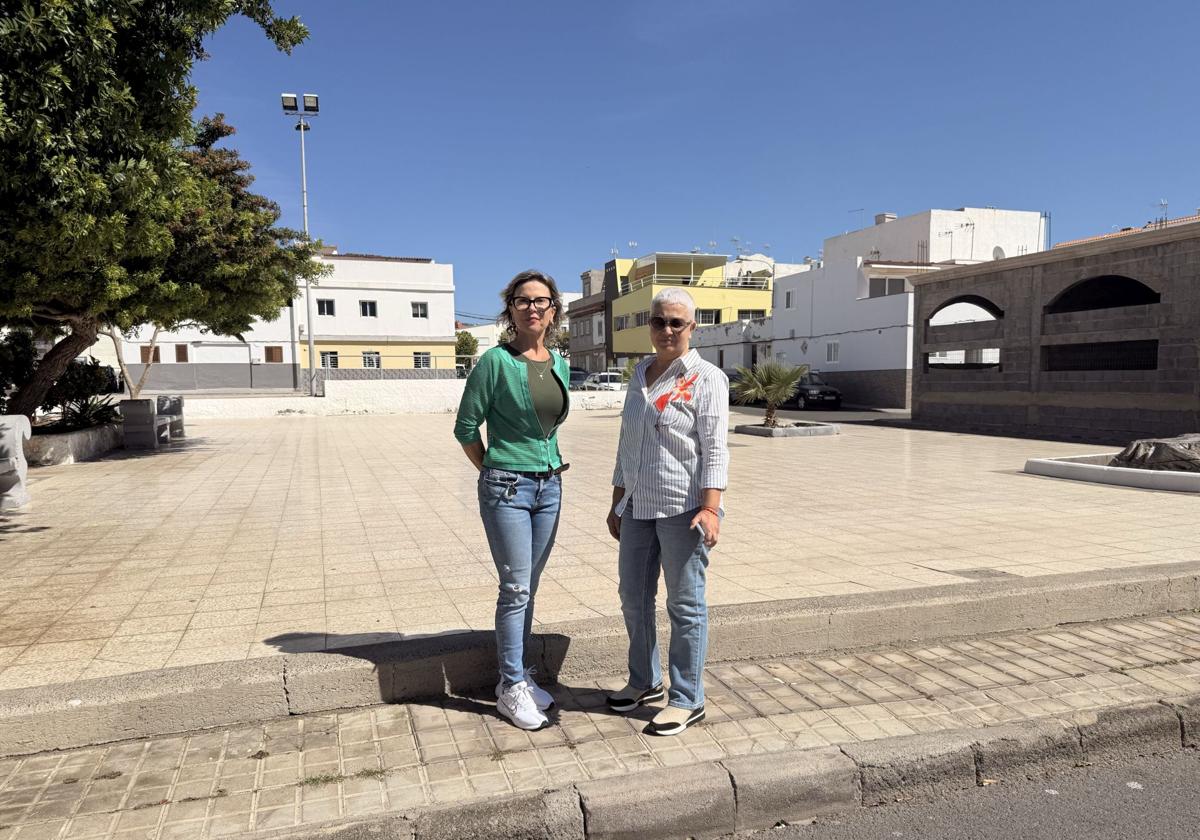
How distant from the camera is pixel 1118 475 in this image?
9.66 m

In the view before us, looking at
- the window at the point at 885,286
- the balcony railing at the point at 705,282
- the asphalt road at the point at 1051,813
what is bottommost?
the asphalt road at the point at 1051,813

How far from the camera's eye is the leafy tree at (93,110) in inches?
186

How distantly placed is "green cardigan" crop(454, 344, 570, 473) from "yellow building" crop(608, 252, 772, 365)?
141 feet

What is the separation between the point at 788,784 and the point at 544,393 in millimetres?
1795

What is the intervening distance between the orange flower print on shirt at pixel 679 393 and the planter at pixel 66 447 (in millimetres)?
12048

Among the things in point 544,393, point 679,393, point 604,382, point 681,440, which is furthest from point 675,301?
point 604,382

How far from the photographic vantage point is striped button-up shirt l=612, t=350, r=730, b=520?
305cm

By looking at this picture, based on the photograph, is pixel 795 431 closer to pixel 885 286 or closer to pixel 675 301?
pixel 675 301

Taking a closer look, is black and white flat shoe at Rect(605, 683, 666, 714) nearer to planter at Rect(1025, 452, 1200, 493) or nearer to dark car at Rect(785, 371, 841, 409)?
planter at Rect(1025, 452, 1200, 493)

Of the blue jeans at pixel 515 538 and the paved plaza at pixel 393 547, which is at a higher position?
the blue jeans at pixel 515 538

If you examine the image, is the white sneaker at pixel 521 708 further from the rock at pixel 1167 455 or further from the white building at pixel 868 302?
the white building at pixel 868 302

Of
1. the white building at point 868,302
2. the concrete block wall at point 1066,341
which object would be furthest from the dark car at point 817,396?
the concrete block wall at point 1066,341

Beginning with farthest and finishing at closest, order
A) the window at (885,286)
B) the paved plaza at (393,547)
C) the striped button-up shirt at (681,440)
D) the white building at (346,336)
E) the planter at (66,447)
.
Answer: the white building at (346,336), the window at (885,286), the planter at (66,447), the paved plaza at (393,547), the striped button-up shirt at (681,440)

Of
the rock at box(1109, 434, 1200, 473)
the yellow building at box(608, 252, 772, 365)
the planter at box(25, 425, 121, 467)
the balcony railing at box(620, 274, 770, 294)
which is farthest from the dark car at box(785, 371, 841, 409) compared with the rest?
the planter at box(25, 425, 121, 467)
